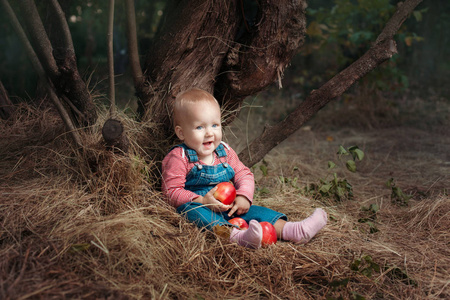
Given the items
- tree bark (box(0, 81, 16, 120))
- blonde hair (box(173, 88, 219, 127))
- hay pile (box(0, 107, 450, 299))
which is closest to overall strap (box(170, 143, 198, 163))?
blonde hair (box(173, 88, 219, 127))

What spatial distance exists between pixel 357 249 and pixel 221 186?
0.90m

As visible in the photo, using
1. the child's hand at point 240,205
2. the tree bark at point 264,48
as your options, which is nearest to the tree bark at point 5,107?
the tree bark at point 264,48

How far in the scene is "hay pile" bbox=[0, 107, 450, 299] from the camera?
1.86 metres

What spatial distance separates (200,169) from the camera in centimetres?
263

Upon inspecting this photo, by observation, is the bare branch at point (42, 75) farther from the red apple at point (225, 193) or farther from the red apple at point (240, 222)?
the red apple at point (240, 222)

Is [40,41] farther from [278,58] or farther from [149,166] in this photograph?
[278,58]

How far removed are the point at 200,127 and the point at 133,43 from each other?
84 cm

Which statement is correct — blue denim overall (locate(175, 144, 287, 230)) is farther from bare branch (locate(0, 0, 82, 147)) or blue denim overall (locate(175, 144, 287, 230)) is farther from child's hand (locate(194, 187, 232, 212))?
bare branch (locate(0, 0, 82, 147))

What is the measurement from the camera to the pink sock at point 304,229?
2.52 meters

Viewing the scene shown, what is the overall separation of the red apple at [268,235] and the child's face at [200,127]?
59 cm

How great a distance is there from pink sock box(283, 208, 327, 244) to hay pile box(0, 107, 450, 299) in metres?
0.08

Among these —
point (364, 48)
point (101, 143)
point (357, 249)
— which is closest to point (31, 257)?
point (101, 143)

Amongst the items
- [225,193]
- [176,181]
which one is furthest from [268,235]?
[176,181]

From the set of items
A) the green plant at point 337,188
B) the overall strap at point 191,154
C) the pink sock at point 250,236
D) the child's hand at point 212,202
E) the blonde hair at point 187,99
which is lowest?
the green plant at point 337,188
